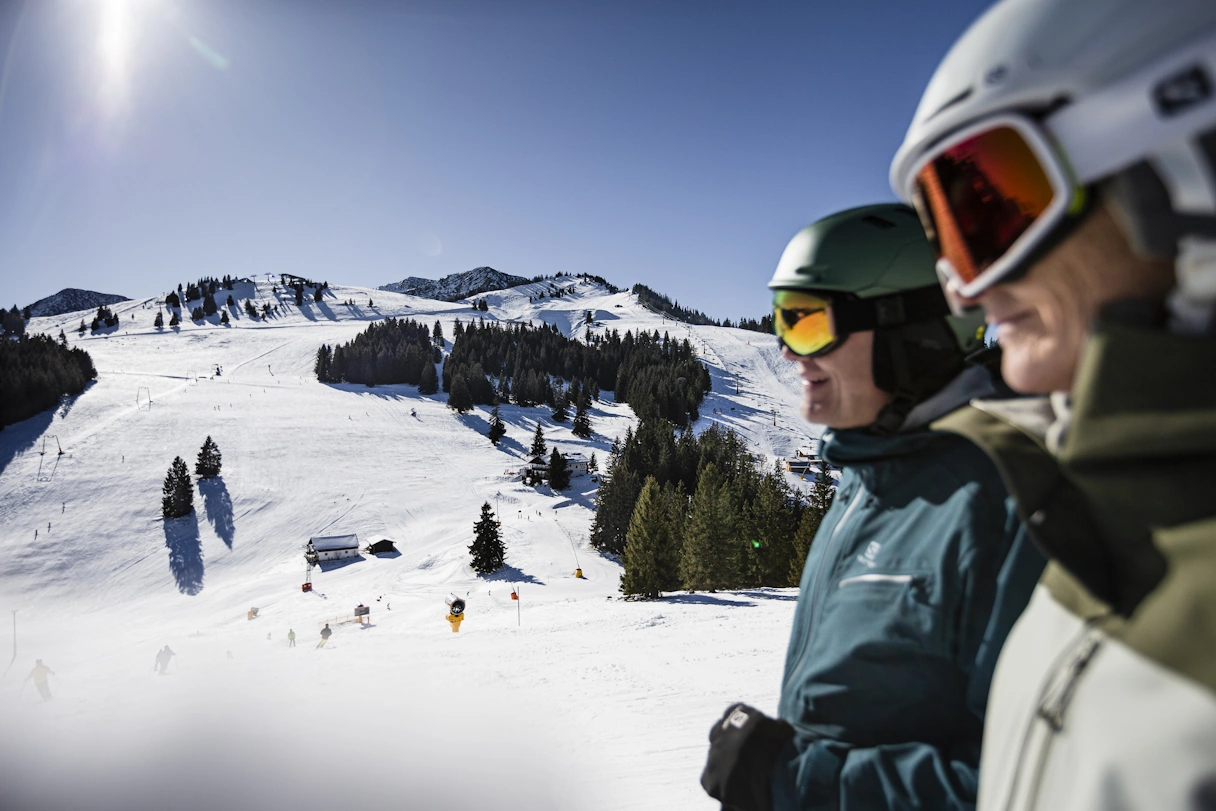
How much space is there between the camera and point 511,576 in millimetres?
38125

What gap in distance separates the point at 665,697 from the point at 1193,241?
796 cm

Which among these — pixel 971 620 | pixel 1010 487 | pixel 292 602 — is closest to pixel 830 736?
pixel 971 620

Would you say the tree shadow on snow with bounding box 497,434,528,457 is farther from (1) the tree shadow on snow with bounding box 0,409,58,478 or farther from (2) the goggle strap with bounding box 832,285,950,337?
(2) the goggle strap with bounding box 832,285,950,337

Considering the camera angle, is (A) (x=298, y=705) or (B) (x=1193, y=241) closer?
(B) (x=1193, y=241)

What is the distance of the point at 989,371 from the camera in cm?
217

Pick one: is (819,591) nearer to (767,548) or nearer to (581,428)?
(767,548)

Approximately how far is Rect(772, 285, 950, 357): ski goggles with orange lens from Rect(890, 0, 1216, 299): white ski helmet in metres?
1.07

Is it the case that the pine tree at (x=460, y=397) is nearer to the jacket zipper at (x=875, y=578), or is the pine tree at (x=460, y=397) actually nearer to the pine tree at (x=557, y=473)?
the pine tree at (x=557, y=473)

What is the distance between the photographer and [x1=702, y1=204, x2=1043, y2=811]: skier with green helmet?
1.53m

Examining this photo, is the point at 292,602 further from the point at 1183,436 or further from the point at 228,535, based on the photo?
the point at 1183,436

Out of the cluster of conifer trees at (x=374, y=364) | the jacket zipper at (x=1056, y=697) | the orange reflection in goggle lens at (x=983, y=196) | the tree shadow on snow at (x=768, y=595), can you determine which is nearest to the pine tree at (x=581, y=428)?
the cluster of conifer trees at (x=374, y=364)

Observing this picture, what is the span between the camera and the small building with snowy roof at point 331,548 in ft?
140

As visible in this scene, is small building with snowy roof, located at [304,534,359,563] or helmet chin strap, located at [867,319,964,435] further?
small building with snowy roof, located at [304,534,359,563]

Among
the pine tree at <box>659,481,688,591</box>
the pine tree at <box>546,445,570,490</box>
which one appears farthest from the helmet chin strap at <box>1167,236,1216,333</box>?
the pine tree at <box>546,445,570,490</box>
